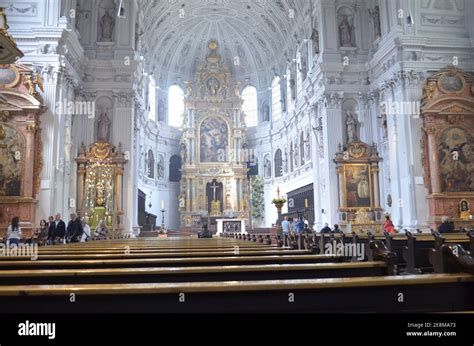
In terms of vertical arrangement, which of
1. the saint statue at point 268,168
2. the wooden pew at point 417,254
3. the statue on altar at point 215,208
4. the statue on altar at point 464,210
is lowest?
the wooden pew at point 417,254

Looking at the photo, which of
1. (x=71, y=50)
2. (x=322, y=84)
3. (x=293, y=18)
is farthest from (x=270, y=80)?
(x=71, y=50)

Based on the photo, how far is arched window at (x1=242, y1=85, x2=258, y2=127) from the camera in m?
34.9

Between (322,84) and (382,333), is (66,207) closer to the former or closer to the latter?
(322,84)

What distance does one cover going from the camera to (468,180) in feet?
56.2

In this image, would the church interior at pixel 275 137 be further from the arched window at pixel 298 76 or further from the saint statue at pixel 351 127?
the arched window at pixel 298 76

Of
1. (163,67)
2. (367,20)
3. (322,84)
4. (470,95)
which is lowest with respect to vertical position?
(470,95)

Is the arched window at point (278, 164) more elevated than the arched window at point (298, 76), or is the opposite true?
the arched window at point (298, 76)

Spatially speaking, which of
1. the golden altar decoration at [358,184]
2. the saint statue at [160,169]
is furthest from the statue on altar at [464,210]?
the saint statue at [160,169]

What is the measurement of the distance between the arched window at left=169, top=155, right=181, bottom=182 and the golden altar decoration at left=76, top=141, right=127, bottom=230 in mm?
13528

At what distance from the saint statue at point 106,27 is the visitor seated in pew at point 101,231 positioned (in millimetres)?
8519

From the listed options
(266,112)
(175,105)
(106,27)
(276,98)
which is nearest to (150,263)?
(106,27)

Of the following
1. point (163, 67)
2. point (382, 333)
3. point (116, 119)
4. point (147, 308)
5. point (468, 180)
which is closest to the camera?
point (382, 333)

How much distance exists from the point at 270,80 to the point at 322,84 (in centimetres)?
1269

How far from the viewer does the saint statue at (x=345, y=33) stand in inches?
845
